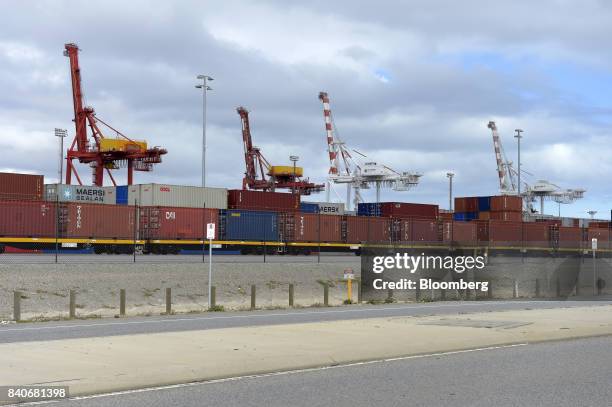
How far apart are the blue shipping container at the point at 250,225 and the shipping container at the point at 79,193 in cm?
893

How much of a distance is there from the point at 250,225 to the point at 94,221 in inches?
468

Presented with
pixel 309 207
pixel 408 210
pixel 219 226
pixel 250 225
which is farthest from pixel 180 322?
pixel 309 207

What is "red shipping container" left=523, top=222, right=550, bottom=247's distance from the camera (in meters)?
59.5

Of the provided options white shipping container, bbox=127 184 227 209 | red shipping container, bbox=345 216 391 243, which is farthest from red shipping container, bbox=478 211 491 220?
white shipping container, bbox=127 184 227 209

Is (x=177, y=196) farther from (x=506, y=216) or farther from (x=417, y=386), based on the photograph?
(x=417, y=386)

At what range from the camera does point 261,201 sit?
5912 centimetres

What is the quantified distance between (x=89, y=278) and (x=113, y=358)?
60.2 feet

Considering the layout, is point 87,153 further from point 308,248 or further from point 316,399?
point 316,399

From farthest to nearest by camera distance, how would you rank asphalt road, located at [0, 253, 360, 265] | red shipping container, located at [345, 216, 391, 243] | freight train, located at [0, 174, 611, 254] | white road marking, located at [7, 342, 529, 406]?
red shipping container, located at [345, 216, 391, 243] → freight train, located at [0, 174, 611, 254] → asphalt road, located at [0, 253, 360, 265] → white road marking, located at [7, 342, 529, 406]

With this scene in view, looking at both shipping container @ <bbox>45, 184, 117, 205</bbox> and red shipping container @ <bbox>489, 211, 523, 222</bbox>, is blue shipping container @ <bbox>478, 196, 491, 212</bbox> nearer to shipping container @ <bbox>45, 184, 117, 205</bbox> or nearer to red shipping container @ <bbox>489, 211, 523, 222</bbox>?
red shipping container @ <bbox>489, 211, 523, 222</bbox>

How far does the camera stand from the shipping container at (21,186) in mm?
46500

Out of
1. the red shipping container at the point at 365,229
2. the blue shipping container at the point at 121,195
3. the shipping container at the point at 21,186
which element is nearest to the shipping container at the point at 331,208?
the red shipping container at the point at 365,229

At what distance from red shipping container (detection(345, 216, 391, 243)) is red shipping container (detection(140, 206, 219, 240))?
36.6 ft

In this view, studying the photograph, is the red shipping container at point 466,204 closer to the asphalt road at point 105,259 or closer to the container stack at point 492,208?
the container stack at point 492,208
